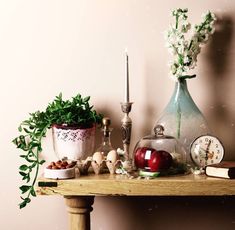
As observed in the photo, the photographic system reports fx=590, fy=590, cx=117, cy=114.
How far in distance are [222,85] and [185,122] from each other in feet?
0.59

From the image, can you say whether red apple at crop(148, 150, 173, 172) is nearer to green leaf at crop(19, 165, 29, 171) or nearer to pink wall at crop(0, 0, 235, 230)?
pink wall at crop(0, 0, 235, 230)

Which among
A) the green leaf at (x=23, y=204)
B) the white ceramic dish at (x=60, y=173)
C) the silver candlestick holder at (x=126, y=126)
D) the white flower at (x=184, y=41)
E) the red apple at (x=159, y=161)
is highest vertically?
the white flower at (x=184, y=41)

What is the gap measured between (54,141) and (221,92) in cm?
50

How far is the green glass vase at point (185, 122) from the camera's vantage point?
1617 millimetres

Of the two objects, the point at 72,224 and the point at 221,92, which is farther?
the point at 221,92

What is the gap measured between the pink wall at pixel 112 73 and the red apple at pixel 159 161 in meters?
0.23

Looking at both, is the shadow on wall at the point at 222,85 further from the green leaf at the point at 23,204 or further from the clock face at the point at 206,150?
the green leaf at the point at 23,204

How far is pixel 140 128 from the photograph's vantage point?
172 centimetres

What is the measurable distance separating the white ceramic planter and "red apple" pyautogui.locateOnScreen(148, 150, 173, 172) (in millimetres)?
206

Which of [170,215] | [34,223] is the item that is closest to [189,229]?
[170,215]

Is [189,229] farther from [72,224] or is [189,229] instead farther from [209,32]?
[209,32]

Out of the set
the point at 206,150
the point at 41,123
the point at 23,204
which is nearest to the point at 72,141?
the point at 41,123

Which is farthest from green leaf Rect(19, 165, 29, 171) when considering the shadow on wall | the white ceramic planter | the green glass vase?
the shadow on wall

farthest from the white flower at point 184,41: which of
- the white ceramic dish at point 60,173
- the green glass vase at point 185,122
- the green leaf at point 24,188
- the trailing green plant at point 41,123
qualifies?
the green leaf at point 24,188
